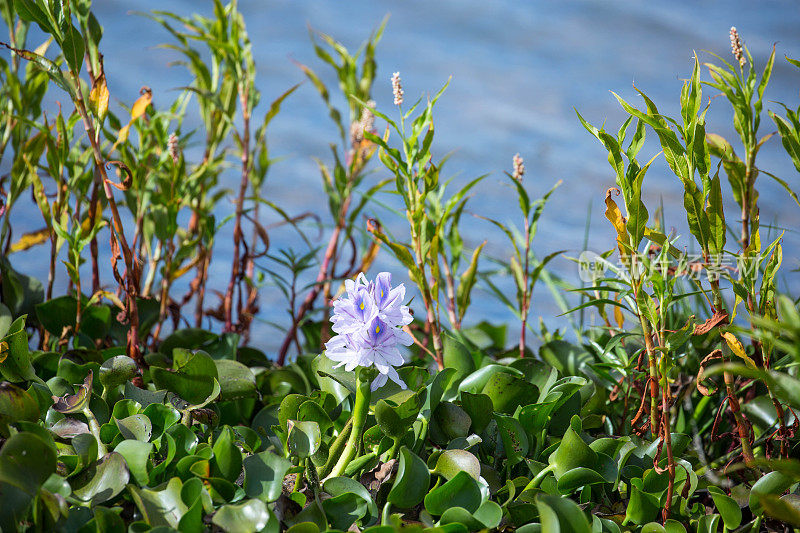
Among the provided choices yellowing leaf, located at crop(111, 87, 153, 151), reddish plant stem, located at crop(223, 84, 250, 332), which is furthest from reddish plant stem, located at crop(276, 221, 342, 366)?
yellowing leaf, located at crop(111, 87, 153, 151)

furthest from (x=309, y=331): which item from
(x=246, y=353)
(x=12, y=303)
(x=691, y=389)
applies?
(x=691, y=389)

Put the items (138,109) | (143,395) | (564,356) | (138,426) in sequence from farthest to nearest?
(564,356) < (138,109) < (143,395) < (138,426)

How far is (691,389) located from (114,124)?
1.24 m

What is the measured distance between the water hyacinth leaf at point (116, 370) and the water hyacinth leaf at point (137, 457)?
227mm

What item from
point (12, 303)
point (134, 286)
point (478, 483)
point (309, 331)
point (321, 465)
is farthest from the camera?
point (309, 331)

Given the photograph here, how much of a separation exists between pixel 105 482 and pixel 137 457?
0.04 meters

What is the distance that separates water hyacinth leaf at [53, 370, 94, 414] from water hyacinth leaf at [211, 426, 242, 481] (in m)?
0.21

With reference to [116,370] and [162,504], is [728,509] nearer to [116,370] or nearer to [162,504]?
[162,504]

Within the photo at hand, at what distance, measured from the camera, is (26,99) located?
1.37 metres

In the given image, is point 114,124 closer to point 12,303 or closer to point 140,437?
point 12,303

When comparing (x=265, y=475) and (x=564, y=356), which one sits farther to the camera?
(x=564, y=356)

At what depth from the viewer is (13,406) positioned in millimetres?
766

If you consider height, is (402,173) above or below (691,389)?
above

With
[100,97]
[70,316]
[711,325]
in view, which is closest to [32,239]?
[70,316]
